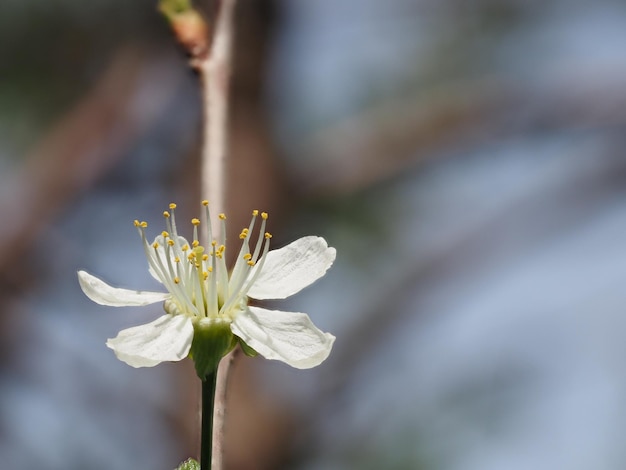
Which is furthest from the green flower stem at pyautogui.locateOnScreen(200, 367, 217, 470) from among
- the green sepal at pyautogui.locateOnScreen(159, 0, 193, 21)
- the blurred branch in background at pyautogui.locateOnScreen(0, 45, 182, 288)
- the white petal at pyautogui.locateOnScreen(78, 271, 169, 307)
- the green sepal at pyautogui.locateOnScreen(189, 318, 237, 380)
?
the blurred branch in background at pyautogui.locateOnScreen(0, 45, 182, 288)

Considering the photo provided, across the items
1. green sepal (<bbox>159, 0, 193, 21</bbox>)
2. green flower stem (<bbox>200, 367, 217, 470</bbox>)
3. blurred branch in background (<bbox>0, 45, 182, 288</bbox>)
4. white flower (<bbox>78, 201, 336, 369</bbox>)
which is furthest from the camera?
blurred branch in background (<bbox>0, 45, 182, 288</bbox>)

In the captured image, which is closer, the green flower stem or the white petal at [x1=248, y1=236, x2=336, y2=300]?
the green flower stem

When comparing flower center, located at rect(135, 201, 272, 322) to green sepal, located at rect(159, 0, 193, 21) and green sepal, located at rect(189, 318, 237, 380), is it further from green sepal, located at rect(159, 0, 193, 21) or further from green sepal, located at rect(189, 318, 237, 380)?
green sepal, located at rect(159, 0, 193, 21)

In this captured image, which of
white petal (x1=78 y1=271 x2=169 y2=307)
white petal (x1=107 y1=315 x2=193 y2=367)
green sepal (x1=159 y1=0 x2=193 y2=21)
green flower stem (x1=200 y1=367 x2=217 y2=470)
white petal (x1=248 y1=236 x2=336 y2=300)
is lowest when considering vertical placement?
green flower stem (x1=200 y1=367 x2=217 y2=470)

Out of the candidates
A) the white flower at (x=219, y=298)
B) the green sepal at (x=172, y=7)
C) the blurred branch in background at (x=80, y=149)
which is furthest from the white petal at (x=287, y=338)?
the blurred branch in background at (x=80, y=149)

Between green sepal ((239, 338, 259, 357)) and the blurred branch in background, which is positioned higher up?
the blurred branch in background

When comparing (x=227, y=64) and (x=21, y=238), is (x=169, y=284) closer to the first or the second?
(x=227, y=64)
